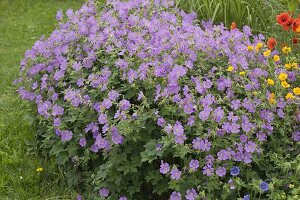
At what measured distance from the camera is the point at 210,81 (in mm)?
2916

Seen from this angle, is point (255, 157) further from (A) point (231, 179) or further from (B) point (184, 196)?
(B) point (184, 196)

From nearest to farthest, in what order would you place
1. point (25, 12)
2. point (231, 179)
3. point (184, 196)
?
point (231, 179) → point (184, 196) → point (25, 12)

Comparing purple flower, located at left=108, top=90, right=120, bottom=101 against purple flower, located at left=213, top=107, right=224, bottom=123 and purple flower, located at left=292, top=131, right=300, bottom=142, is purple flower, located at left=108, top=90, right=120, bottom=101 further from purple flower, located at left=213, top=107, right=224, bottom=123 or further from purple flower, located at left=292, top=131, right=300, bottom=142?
purple flower, located at left=292, top=131, right=300, bottom=142

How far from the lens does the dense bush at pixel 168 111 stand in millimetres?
2688

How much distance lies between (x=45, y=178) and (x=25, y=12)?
520cm

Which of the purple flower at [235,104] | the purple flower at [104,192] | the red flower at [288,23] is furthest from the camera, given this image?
the red flower at [288,23]

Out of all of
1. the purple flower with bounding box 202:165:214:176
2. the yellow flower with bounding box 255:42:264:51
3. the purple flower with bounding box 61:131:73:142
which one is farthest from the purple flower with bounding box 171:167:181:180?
the yellow flower with bounding box 255:42:264:51

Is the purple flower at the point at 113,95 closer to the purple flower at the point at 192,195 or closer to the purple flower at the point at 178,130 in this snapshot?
the purple flower at the point at 178,130

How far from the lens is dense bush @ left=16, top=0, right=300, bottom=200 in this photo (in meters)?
2.69

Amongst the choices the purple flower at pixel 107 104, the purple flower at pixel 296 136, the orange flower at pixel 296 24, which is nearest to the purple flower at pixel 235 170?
the purple flower at pixel 296 136

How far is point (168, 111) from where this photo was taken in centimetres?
283

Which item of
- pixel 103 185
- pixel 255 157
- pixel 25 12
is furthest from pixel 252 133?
pixel 25 12

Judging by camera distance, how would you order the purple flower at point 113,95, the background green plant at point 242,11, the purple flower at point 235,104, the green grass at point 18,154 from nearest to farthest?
1. the purple flower at point 235,104
2. the purple flower at point 113,95
3. the green grass at point 18,154
4. the background green plant at point 242,11

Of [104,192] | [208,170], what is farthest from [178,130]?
[104,192]
